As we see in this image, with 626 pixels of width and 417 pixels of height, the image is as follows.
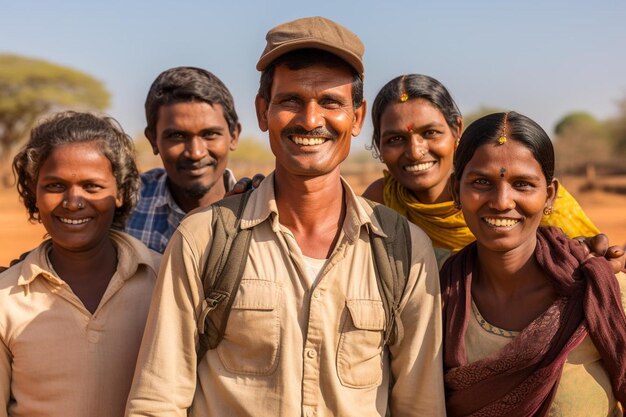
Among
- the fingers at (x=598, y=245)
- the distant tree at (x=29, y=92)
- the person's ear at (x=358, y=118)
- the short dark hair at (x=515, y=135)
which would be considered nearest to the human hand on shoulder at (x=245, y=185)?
the person's ear at (x=358, y=118)

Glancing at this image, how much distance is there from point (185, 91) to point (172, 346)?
80.7 inches

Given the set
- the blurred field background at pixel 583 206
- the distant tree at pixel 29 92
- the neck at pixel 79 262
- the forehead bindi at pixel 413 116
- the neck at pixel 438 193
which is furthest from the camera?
the distant tree at pixel 29 92

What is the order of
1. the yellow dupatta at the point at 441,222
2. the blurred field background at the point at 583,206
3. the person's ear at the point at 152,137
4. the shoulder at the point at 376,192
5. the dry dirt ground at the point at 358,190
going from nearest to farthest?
the yellow dupatta at the point at 441,222, the shoulder at the point at 376,192, the person's ear at the point at 152,137, the dry dirt ground at the point at 358,190, the blurred field background at the point at 583,206

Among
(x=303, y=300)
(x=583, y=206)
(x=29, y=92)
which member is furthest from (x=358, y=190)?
(x=303, y=300)

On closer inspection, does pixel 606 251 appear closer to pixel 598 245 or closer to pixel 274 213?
pixel 598 245

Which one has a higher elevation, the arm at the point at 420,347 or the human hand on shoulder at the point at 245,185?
the human hand on shoulder at the point at 245,185

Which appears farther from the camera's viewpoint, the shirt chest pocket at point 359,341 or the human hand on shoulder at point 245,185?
the human hand on shoulder at point 245,185

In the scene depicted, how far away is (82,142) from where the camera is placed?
3014 mm

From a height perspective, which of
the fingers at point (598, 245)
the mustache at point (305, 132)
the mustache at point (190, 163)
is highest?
the mustache at point (190, 163)

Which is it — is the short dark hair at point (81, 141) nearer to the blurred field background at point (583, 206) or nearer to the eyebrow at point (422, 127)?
the eyebrow at point (422, 127)

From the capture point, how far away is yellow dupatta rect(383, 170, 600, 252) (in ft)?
11.2

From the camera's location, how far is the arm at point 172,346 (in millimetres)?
2461

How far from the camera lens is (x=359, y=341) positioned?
2523mm

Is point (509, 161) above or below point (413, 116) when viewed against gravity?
below
